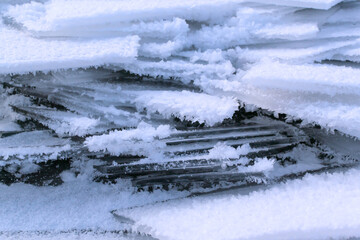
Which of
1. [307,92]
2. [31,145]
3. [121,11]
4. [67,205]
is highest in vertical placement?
[121,11]

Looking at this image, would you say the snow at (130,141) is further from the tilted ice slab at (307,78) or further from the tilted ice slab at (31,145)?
the tilted ice slab at (307,78)

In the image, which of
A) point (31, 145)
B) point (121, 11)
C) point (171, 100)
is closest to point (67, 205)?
point (31, 145)

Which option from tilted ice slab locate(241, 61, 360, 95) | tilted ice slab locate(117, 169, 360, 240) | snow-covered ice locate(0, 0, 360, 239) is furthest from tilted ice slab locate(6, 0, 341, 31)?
tilted ice slab locate(117, 169, 360, 240)

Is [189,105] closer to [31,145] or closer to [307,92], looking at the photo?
[307,92]

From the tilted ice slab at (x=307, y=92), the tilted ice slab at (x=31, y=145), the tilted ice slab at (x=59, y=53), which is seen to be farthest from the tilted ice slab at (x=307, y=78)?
the tilted ice slab at (x=31, y=145)

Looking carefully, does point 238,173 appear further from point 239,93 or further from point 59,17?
point 59,17

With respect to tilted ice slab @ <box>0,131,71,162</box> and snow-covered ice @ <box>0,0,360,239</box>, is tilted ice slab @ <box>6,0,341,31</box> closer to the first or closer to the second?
snow-covered ice @ <box>0,0,360,239</box>

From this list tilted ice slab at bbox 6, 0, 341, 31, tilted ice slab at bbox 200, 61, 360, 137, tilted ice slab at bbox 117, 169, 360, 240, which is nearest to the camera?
tilted ice slab at bbox 117, 169, 360, 240

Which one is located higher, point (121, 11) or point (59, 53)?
point (121, 11)

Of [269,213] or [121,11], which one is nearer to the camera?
[269,213]
